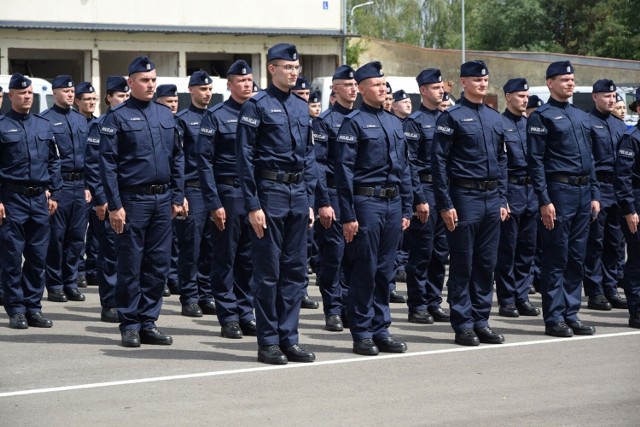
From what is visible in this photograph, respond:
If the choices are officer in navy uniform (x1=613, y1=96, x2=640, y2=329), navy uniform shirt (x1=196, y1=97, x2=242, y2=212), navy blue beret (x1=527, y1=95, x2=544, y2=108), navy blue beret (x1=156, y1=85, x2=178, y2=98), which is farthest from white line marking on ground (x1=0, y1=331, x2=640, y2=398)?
navy blue beret (x1=156, y1=85, x2=178, y2=98)

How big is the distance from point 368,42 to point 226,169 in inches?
1634

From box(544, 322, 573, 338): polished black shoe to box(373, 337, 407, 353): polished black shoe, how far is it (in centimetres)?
147

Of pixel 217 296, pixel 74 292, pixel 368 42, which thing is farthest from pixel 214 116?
pixel 368 42

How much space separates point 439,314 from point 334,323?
1104mm

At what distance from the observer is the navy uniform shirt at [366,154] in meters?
9.44

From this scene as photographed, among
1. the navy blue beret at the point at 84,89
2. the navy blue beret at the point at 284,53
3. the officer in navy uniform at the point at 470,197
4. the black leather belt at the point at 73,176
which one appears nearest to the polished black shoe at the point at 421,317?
the officer in navy uniform at the point at 470,197

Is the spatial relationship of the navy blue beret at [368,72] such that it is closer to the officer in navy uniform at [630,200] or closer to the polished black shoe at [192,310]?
the officer in navy uniform at [630,200]

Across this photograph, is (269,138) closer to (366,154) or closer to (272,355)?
(366,154)

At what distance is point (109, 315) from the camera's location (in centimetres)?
1144

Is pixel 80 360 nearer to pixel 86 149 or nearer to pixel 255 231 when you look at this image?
pixel 255 231

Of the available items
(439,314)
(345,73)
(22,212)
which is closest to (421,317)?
→ (439,314)

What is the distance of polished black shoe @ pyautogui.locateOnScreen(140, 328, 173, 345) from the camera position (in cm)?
994

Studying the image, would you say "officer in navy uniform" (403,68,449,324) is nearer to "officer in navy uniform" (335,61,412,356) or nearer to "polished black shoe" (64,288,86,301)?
"officer in navy uniform" (335,61,412,356)

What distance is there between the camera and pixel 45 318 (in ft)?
37.8
